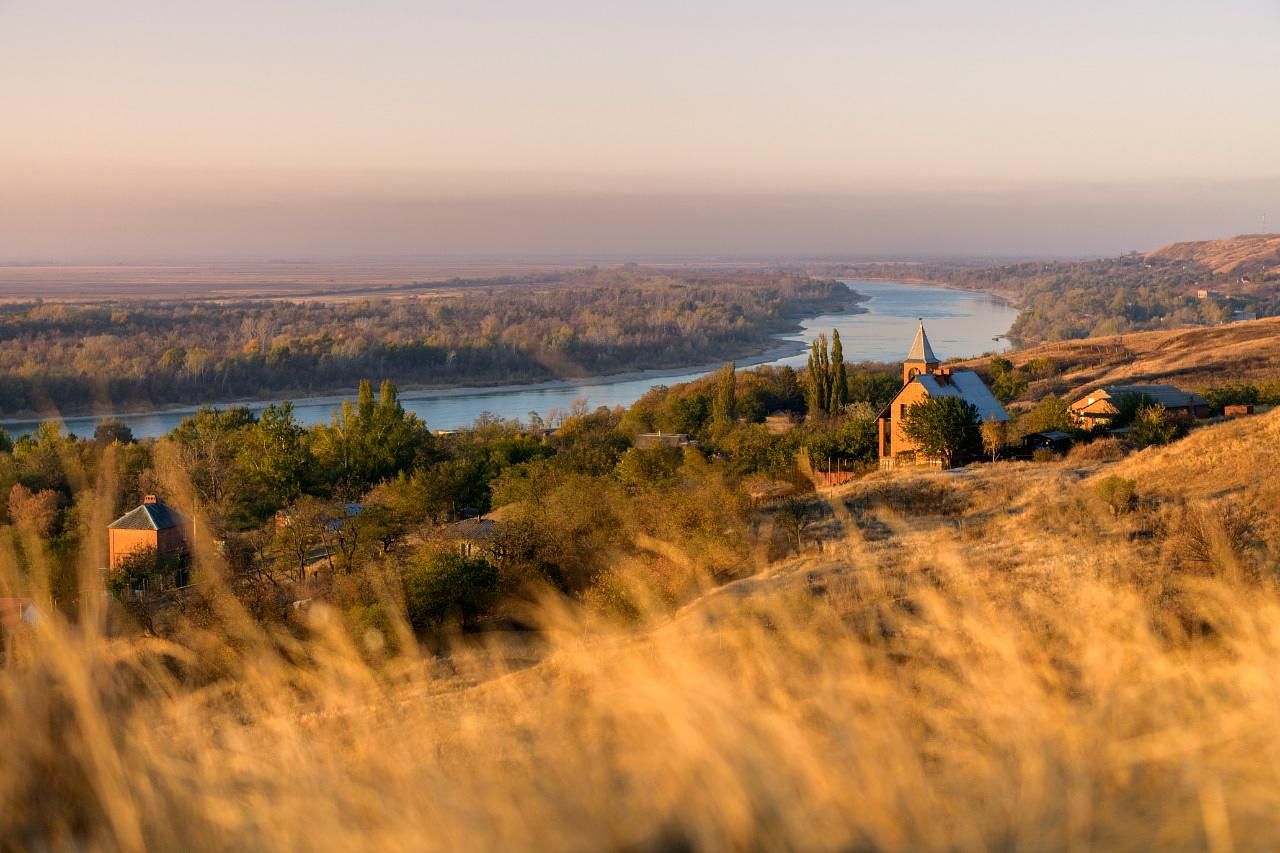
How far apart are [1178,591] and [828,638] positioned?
2.34 m

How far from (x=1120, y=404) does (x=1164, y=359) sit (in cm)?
2254

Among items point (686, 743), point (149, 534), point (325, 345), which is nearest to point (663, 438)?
point (149, 534)

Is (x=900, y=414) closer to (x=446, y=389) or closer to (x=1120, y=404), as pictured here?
(x=1120, y=404)

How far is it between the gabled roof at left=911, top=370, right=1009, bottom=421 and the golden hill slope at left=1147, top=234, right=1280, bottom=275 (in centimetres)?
14196

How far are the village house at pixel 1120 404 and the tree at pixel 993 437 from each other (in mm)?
3055

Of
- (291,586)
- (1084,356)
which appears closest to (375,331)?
(1084,356)

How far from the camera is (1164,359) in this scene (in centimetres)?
4338

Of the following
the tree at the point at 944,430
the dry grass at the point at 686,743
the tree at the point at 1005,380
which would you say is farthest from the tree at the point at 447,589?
the tree at the point at 1005,380

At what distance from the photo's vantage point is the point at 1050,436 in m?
21.4

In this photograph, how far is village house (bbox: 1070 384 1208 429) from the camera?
76.4ft

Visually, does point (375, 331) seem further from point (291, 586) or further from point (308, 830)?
point (308, 830)

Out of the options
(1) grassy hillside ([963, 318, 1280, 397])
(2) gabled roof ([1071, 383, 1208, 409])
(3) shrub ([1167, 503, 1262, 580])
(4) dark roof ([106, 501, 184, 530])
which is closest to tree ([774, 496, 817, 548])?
(3) shrub ([1167, 503, 1262, 580])

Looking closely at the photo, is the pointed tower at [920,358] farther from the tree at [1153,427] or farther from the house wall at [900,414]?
the tree at [1153,427]

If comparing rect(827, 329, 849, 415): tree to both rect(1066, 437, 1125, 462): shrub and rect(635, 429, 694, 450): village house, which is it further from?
rect(1066, 437, 1125, 462): shrub
